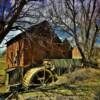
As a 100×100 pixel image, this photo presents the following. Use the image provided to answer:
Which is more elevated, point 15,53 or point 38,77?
point 15,53

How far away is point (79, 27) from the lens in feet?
104

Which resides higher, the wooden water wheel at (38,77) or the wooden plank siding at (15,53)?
the wooden plank siding at (15,53)

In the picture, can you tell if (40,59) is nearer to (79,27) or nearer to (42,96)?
(79,27)

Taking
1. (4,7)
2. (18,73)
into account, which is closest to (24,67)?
(18,73)

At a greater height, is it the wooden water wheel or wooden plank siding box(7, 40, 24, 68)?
wooden plank siding box(7, 40, 24, 68)

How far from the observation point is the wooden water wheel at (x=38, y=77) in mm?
31547

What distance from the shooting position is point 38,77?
33.3 metres

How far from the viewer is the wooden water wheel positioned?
104 ft

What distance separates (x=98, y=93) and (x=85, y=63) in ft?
36.6

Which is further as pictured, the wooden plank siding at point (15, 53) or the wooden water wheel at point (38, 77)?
the wooden plank siding at point (15, 53)

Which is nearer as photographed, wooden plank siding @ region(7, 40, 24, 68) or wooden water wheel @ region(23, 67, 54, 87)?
wooden water wheel @ region(23, 67, 54, 87)

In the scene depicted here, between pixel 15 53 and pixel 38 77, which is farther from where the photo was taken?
pixel 15 53

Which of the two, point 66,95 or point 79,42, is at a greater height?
point 79,42

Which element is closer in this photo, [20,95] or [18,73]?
[20,95]
